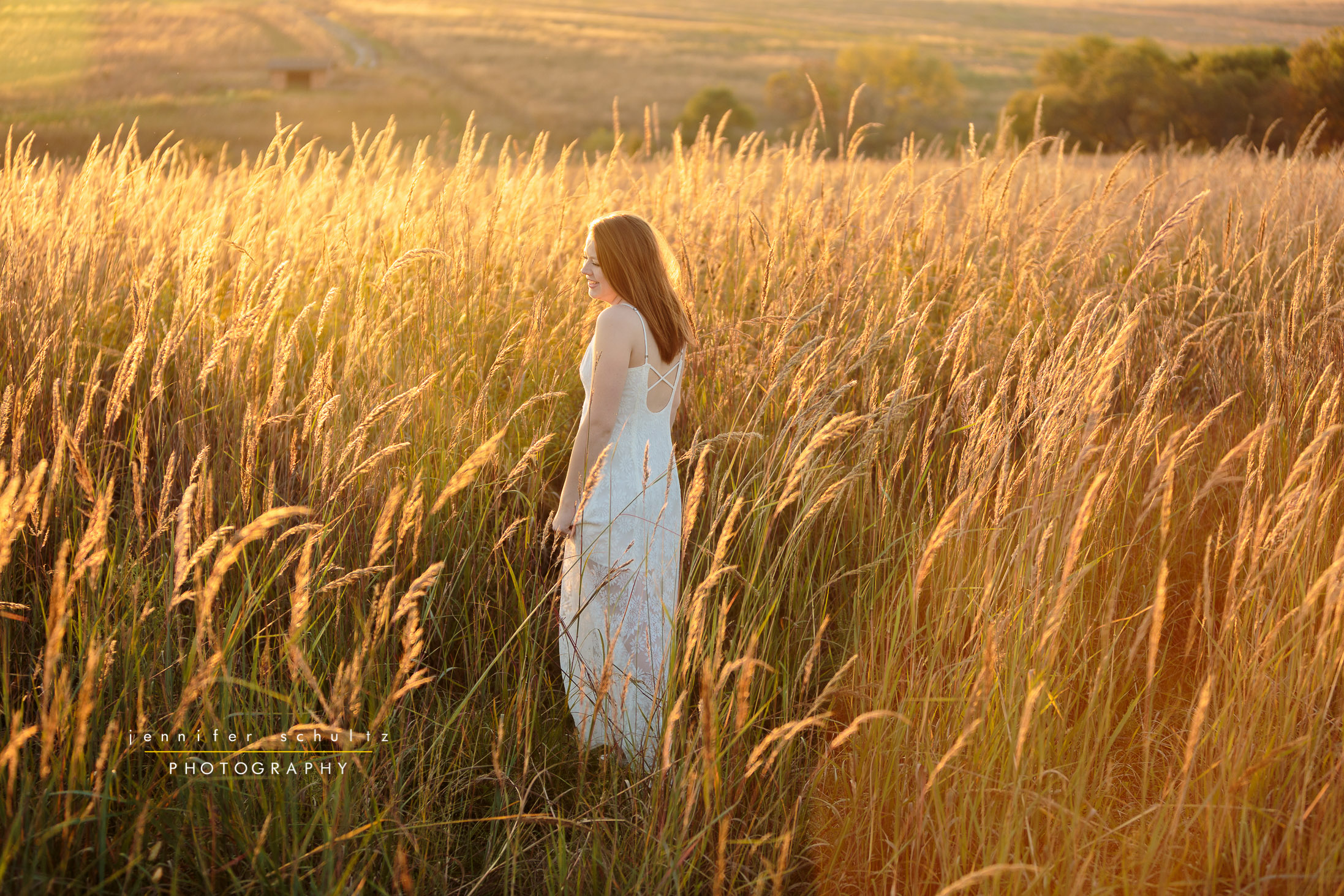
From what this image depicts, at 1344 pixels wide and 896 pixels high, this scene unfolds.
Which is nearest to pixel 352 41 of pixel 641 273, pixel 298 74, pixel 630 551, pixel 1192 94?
pixel 298 74

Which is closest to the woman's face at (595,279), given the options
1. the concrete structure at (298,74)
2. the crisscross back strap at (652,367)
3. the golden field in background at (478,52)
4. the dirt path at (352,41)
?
the crisscross back strap at (652,367)

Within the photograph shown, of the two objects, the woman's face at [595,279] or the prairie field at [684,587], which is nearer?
the prairie field at [684,587]

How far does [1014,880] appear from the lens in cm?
148

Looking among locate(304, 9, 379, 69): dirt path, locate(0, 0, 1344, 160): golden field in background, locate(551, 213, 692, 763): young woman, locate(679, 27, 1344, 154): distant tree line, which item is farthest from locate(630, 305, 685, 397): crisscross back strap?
locate(304, 9, 379, 69): dirt path

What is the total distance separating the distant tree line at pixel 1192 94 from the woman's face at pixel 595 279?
2297 cm

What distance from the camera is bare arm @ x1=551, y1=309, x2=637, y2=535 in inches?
89.1

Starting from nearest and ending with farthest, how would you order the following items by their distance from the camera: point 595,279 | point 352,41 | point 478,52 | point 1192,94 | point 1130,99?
point 595,279
point 1192,94
point 1130,99
point 478,52
point 352,41

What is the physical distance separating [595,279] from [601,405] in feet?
1.46

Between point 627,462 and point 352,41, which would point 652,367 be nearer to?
point 627,462

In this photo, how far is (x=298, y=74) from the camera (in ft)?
145

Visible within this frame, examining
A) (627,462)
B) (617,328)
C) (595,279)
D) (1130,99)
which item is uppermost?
(1130,99)

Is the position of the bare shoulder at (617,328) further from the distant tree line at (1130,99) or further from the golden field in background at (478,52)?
the golden field in background at (478,52)

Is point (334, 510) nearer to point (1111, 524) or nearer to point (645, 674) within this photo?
point (645, 674)

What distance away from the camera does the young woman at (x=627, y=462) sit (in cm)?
222
